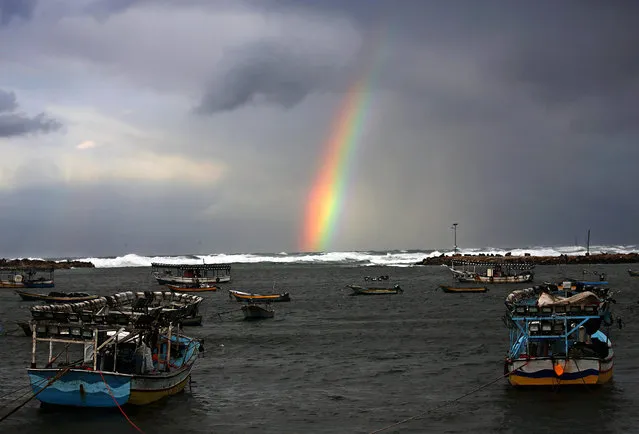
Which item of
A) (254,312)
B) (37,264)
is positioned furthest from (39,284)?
(37,264)

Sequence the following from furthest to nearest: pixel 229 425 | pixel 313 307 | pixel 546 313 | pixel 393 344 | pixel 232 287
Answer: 1. pixel 232 287
2. pixel 313 307
3. pixel 393 344
4. pixel 546 313
5. pixel 229 425

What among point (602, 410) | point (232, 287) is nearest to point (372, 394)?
point (602, 410)

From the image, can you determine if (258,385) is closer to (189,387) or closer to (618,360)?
(189,387)

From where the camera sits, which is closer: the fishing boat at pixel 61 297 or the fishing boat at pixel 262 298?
the fishing boat at pixel 61 297

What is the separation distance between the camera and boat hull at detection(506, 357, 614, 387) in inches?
922

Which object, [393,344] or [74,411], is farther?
[393,344]

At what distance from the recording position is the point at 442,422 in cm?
2095

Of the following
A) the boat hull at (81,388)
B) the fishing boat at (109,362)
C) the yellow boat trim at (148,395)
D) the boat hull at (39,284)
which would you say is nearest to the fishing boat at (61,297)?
the boat hull at (39,284)

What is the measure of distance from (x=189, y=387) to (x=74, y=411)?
5.38 meters

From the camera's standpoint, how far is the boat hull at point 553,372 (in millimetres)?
23406

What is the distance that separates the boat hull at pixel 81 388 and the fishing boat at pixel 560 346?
1405 centimetres

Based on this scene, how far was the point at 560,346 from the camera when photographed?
2520cm

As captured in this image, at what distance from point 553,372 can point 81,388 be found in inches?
651

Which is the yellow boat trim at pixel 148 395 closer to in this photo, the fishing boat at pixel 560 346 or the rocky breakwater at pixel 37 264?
the fishing boat at pixel 560 346
